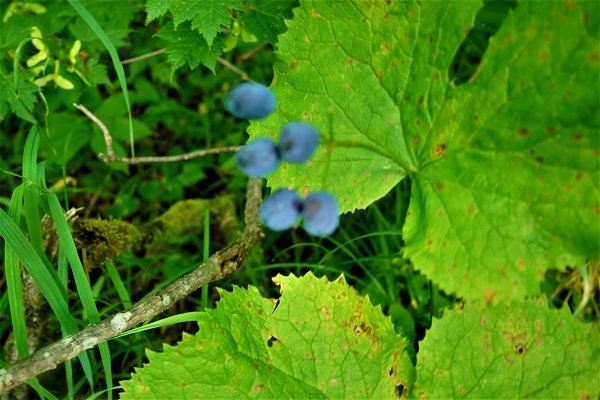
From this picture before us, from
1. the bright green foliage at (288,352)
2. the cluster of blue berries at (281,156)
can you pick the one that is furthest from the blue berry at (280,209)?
the bright green foliage at (288,352)

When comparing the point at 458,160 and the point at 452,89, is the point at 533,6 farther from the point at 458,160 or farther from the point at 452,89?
the point at 458,160

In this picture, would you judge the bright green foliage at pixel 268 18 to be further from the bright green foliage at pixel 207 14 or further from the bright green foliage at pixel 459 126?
the bright green foliage at pixel 459 126

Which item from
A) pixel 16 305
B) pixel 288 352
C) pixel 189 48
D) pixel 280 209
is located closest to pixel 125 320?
pixel 16 305

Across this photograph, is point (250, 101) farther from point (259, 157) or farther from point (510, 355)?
point (510, 355)

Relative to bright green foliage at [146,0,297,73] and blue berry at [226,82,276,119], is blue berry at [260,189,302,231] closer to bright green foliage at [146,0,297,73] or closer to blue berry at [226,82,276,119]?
blue berry at [226,82,276,119]

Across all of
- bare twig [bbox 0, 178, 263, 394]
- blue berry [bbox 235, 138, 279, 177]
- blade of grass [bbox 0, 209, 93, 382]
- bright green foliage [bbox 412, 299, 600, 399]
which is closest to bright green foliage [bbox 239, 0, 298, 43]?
bare twig [bbox 0, 178, 263, 394]

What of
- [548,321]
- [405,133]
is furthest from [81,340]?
[548,321]
